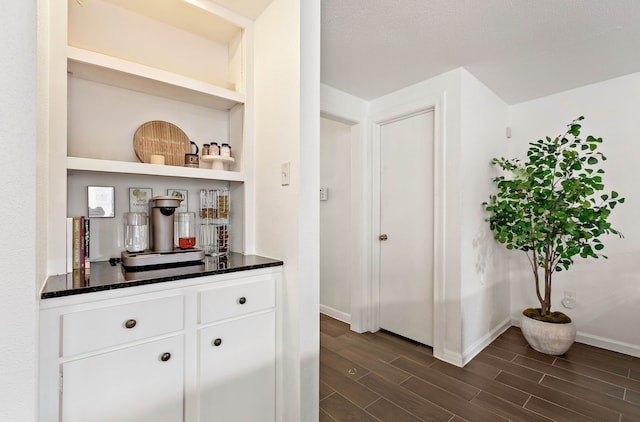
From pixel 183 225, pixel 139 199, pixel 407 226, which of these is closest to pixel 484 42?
pixel 407 226

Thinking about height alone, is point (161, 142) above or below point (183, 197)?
above

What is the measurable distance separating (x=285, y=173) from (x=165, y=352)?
3.15 feet

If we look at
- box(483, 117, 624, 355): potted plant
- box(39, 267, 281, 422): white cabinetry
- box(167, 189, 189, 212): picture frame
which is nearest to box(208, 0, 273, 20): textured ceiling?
box(167, 189, 189, 212): picture frame

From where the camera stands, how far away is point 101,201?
1523 mm

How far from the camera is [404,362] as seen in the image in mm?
2406

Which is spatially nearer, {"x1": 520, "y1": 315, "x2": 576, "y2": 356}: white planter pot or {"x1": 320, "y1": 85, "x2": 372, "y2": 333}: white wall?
{"x1": 520, "y1": 315, "x2": 576, "y2": 356}: white planter pot

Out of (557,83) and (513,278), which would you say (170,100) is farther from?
(513,278)

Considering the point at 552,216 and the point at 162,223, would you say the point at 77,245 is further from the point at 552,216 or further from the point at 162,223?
the point at 552,216

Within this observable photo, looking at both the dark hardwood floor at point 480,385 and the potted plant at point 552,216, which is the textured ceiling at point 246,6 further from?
the dark hardwood floor at point 480,385

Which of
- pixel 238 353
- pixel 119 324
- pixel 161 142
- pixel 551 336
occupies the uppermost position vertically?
pixel 161 142

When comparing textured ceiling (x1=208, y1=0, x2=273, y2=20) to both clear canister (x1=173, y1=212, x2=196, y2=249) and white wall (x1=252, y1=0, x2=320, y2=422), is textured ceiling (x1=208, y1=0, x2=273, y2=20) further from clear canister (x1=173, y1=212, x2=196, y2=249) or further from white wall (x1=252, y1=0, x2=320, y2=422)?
clear canister (x1=173, y1=212, x2=196, y2=249)

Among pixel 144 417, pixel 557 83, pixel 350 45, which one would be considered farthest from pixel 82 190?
pixel 557 83

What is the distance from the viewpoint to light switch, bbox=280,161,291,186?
154 cm

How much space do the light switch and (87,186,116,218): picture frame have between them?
884 mm
